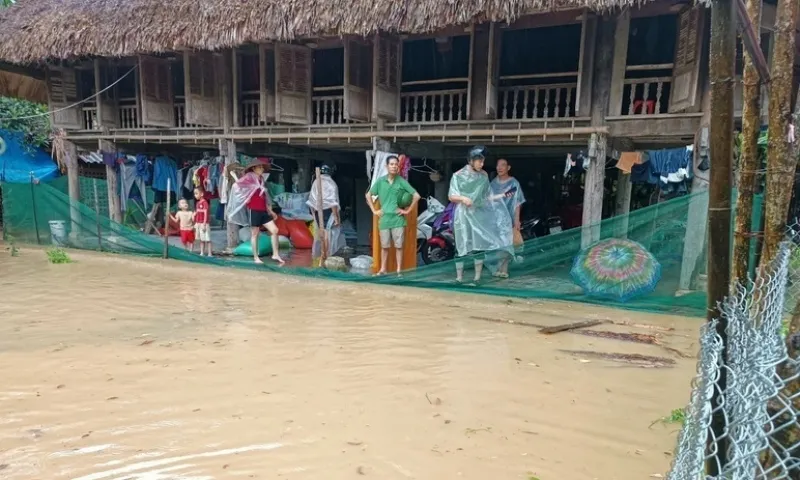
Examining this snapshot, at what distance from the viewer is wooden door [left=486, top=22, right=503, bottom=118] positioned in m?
6.51

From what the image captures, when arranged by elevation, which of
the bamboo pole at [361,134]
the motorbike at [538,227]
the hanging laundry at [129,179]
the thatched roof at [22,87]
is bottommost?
the motorbike at [538,227]

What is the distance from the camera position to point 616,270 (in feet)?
16.3

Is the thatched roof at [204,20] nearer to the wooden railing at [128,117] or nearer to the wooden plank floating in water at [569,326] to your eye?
the wooden railing at [128,117]

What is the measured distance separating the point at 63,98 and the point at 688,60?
1102 centimetres

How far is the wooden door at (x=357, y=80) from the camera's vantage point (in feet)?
24.1

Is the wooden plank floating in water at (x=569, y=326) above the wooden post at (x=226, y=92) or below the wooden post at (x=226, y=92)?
below

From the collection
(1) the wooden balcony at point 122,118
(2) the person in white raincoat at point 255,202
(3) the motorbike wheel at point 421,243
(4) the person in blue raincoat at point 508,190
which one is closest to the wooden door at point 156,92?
(1) the wooden balcony at point 122,118

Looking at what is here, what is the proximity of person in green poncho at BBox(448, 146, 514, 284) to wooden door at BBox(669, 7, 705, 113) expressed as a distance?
2.25 metres

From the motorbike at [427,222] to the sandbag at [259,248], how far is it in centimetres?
288

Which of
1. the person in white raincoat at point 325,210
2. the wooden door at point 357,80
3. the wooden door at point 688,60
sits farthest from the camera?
the person in white raincoat at point 325,210

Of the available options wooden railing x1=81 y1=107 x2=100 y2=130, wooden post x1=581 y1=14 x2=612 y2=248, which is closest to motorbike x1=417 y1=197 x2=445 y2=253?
wooden post x1=581 y1=14 x2=612 y2=248

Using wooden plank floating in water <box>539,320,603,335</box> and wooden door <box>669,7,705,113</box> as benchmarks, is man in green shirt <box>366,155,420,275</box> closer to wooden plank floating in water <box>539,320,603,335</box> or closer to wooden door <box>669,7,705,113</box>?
wooden plank floating in water <box>539,320,603,335</box>

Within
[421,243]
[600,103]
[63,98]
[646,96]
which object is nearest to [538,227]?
[421,243]

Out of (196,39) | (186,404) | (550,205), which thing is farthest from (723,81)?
(550,205)
